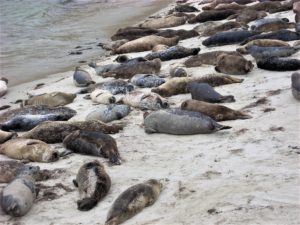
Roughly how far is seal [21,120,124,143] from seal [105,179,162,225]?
6.06ft

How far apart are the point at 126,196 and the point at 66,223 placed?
49 centimetres

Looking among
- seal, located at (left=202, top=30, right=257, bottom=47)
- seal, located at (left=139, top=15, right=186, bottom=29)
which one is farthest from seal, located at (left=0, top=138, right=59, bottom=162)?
seal, located at (left=139, top=15, right=186, bottom=29)

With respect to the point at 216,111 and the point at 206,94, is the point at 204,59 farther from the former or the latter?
the point at 216,111

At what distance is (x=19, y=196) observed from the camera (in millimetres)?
4145

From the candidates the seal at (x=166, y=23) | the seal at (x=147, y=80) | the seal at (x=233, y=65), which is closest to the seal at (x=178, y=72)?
the seal at (x=147, y=80)

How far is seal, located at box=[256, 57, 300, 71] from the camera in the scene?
23.4 feet

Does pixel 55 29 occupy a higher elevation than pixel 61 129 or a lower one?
lower

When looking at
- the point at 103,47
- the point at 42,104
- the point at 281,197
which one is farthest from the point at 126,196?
the point at 103,47

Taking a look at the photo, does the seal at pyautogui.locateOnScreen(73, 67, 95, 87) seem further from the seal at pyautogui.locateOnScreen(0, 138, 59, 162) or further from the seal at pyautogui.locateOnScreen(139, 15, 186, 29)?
the seal at pyautogui.locateOnScreen(139, 15, 186, 29)

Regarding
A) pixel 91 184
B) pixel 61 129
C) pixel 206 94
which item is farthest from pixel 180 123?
pixel 91 184

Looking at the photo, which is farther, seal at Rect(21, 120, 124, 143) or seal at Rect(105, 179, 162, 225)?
seal at Rect(21, 120, 124, 143)

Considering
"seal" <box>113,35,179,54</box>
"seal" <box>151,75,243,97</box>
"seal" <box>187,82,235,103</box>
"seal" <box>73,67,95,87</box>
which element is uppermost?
"seal" <box>187,82,235,103</box>

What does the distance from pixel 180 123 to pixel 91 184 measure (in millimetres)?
1522

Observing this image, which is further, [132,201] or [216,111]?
[216,111]
